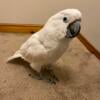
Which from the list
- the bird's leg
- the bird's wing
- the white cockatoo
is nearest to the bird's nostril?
the white cockatoo

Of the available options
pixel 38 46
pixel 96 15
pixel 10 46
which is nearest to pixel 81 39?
pixel 96 15

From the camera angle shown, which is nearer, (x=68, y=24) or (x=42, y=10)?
(x=68, y=24)

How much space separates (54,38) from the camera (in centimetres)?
104

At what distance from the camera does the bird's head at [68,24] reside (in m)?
1.00

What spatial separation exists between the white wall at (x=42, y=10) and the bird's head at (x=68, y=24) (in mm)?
710

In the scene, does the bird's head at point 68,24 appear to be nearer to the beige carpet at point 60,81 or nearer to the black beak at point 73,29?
the black beak at point 73,29

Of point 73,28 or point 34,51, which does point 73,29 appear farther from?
point 34,51

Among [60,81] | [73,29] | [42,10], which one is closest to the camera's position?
[73,29]

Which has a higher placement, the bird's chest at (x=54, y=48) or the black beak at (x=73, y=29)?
the black beak at (x=73, y=29)

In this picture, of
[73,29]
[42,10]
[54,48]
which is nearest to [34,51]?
[54,48]

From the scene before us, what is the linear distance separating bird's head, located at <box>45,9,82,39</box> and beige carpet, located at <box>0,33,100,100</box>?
0.83 ft

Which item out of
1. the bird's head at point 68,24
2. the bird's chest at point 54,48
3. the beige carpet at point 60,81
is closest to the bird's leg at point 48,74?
the beige carpet at point 60,81

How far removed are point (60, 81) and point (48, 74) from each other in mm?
79

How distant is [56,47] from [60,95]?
21 centimetres
